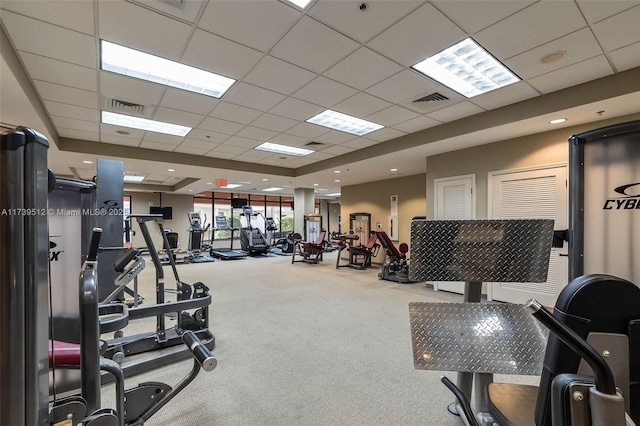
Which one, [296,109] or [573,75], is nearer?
[573,75]

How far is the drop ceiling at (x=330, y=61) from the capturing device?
2.13m

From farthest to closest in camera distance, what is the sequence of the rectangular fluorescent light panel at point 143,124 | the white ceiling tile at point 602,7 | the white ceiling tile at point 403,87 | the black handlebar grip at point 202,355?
the rectangular fluorescent light panel at point 143,124 < the white ceiling tile at point 403,87 < the white ceiling tile at point 602,7 < the black handlebar grip at point 202,355

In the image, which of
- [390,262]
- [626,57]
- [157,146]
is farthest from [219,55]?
[390,262]

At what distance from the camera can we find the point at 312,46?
8.39ft

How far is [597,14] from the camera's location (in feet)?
7.00

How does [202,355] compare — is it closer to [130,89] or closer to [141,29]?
[141,29]

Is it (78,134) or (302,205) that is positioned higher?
(78,134)

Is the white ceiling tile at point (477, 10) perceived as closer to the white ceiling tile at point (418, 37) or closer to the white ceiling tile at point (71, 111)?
the white ceiling tile at point (418, 37)

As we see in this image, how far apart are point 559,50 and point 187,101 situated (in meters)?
4.08

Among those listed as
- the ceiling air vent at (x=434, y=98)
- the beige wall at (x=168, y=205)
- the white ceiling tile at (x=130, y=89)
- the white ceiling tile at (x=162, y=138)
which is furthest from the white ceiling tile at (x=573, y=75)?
the beige wall at (x=168, y=205)

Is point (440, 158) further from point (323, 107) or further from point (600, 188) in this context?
point (600, 188)

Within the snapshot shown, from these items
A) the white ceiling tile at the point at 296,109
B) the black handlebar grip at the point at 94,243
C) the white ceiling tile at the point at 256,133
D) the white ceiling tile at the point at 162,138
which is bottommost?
the black handlebar grip at the point at 94,243

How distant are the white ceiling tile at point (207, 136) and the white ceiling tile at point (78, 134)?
168 cm

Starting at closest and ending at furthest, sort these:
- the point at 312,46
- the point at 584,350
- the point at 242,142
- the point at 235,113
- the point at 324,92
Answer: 1. the point at 584,350
2. the point at 312,46
3. the point at 324,92
4. the point at 235,113
5. the point at 242,142
